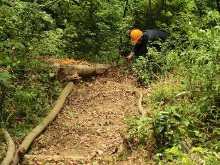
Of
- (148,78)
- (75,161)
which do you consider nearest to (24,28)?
(148,78)

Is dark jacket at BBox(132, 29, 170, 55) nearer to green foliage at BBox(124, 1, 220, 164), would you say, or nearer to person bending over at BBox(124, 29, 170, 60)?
person bending over at BBox(124, 29, 170, 60)

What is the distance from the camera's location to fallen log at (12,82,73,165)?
17.1 ft

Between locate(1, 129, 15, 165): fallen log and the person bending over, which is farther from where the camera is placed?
the person bending over

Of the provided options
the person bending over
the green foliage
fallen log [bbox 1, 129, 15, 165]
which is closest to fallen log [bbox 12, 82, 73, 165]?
fallen log [bbox 1, 129, 15, 165]

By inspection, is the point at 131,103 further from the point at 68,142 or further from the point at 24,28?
the point at 24,28

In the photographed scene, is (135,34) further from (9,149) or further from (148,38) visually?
(9,149)

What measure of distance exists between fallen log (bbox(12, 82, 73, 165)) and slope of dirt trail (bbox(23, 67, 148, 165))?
12cm

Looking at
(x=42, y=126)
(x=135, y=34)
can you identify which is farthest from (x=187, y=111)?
(x=135, y=34)

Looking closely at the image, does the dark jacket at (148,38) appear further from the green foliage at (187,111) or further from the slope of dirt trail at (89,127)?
the green foliage at (187,111)

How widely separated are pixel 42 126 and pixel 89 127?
0.95m

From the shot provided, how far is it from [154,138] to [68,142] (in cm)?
179

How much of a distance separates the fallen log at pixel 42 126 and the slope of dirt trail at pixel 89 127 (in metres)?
0.12

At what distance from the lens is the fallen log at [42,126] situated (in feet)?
17.1

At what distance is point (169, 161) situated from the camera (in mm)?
4531
